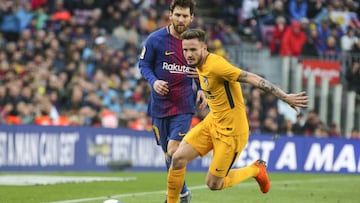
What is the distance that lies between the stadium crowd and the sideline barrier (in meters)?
1.17

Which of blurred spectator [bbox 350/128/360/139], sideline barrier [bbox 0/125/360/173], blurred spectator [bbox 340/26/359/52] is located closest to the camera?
sideline barrier [bbox 0/125/360/173]

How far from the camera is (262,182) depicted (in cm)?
1224

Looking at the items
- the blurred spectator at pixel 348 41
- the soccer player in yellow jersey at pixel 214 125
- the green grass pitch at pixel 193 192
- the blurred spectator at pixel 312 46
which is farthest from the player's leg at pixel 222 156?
the blurred spectator at pixel 348 41

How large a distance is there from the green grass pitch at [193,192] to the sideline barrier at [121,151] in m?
2.61

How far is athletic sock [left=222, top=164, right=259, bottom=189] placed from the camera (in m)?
11.6

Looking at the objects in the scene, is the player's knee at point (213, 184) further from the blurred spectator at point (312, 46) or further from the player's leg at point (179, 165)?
the blurred spectator at point (312, 46)

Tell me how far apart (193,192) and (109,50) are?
34.2ft

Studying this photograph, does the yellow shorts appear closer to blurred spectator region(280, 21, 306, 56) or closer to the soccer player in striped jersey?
the soccer player in striped jersey

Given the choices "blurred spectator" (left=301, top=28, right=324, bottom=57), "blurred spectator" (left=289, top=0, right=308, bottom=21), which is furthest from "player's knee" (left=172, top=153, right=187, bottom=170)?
"blurred spectator" (left=289, top=0, right=308, bottom=21)

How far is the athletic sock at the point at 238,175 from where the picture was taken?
11.6 metres

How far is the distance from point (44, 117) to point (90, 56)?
11.0 feet

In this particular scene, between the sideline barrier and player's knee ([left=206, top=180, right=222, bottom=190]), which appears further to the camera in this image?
the sideline barrier

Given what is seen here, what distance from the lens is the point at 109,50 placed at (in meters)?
24.9

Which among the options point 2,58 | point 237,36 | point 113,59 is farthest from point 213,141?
point 237,36
